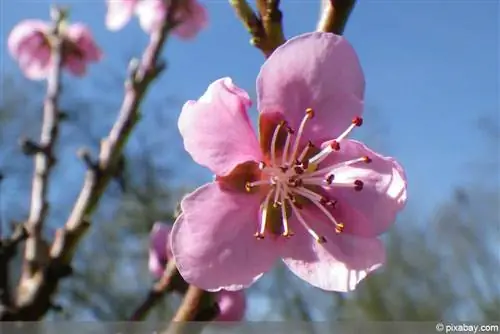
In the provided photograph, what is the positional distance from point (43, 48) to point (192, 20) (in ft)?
1.06

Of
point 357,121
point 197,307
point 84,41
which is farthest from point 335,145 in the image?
point 84,41

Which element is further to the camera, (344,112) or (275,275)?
(275,275)

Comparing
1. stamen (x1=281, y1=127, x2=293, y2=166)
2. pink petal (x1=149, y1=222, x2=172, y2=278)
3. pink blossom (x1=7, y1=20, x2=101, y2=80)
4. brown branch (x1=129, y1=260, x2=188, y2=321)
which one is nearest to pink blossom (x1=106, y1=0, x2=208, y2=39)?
pink blossom (x1=7, y1=20, x2=101, y2=80)

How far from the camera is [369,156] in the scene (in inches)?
20.6

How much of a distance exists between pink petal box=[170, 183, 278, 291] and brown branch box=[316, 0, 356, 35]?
5.5 inches

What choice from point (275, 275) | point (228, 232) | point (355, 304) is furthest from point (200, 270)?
point (355, 304)

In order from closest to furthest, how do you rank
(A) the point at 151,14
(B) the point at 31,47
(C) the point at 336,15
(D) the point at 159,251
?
(C) the point at 336,15, (D) the point at 159,251, (A) the point at 151,14, (B) the point at 31,47

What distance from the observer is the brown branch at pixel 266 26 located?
0.51 m

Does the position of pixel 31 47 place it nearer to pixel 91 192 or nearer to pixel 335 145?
pixel 91 192

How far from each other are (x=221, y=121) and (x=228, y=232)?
0.27 feet

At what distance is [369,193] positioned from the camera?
0.53 metres

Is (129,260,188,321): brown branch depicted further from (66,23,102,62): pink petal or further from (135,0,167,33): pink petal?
(66,23,102,62): pink petal

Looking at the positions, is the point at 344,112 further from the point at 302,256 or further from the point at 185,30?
the point at 185,30

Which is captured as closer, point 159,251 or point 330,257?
point 330,257
